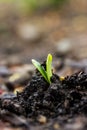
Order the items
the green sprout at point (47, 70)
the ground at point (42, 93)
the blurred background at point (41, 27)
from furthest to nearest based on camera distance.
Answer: the blurred background at point (41, 27) → the green sprout at point (47, 70) → the ground at point (42, 93)

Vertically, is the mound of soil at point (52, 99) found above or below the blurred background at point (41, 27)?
below

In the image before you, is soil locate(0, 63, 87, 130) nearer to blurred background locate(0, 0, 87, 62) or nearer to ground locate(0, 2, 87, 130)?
ground locate(0, 2, 87, 130)

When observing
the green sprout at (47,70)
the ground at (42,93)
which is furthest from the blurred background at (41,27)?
the green sprout at (47,70)

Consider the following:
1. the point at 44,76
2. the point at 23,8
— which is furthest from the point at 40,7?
the point at 44,76

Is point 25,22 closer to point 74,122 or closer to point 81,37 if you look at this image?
point 81,37

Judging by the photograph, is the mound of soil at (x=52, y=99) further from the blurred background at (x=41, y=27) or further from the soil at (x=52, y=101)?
the blurred background at (x=41, y=27)

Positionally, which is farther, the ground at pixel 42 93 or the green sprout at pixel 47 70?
the green sprout at pixel 47 70

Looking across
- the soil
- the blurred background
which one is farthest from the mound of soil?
the blurred background
